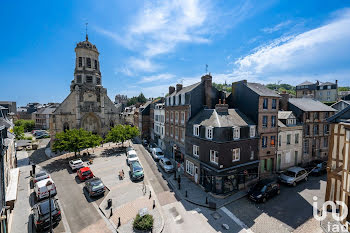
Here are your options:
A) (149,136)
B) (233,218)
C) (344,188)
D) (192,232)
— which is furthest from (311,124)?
(149,136)

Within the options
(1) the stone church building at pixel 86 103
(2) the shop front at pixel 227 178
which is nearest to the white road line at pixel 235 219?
(2) the shop front at pixel 227 178

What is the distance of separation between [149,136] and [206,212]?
3178cm

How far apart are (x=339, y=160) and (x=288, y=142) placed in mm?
12301

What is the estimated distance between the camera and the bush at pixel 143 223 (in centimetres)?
1128

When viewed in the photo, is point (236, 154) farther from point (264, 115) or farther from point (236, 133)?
point (264, 115)

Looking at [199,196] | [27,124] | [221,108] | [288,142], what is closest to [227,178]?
[199,196]

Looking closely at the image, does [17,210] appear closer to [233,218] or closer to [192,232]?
[192,232]

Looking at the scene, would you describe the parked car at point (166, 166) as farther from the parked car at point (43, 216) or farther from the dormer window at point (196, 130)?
the parked car at point (43, 216)

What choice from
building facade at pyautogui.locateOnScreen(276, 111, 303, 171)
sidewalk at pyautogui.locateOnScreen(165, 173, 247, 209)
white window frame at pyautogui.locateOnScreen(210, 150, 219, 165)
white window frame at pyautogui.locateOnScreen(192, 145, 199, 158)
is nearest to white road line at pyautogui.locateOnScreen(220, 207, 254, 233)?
sidewalk at pyautogui.locateOnScreen(165, 173, 247, 209)

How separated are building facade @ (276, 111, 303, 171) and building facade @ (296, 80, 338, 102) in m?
44.5

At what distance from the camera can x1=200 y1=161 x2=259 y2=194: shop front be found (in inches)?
622

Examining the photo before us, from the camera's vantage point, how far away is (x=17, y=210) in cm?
1399

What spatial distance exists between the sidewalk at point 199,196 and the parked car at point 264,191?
1.25 m

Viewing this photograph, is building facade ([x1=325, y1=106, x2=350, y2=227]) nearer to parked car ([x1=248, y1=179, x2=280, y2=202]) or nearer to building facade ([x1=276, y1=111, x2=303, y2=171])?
parked car ([x1=248, y1=179, x2=280, y2=202])
